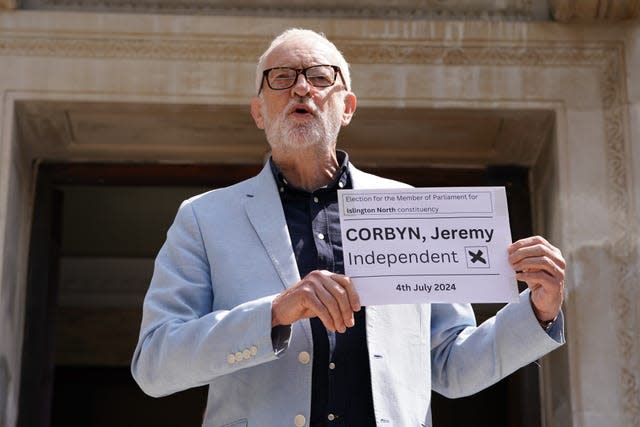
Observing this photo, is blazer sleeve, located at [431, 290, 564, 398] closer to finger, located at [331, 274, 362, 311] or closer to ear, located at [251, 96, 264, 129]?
finger, located at [331, 274, 362, 311]

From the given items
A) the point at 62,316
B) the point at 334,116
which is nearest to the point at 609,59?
the point at 334,116

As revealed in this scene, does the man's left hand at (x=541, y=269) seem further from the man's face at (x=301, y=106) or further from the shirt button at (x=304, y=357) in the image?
the man's face at (x=301, y=106)

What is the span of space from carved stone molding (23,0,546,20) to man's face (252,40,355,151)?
7.96 ft

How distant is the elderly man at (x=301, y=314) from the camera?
3.12 metres

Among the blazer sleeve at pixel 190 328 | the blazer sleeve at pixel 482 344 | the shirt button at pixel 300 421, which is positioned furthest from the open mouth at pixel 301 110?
the shirt button at pixel 300 421

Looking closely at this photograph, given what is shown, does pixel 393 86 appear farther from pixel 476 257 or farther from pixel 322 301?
pixel 322 301

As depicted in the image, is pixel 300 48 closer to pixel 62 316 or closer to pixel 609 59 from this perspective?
pixel 609 59

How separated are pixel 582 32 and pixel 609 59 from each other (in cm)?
18

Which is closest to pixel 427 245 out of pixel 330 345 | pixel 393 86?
pixel 330 345

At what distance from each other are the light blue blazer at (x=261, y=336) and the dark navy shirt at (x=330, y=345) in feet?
0.14

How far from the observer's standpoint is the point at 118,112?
6.13 m

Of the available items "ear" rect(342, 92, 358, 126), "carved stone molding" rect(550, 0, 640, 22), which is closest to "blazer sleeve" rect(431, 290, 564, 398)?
"ear" rect(342, 92, 358, 126)

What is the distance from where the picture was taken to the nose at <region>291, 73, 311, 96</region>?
369cm

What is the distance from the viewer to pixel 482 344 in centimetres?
346
